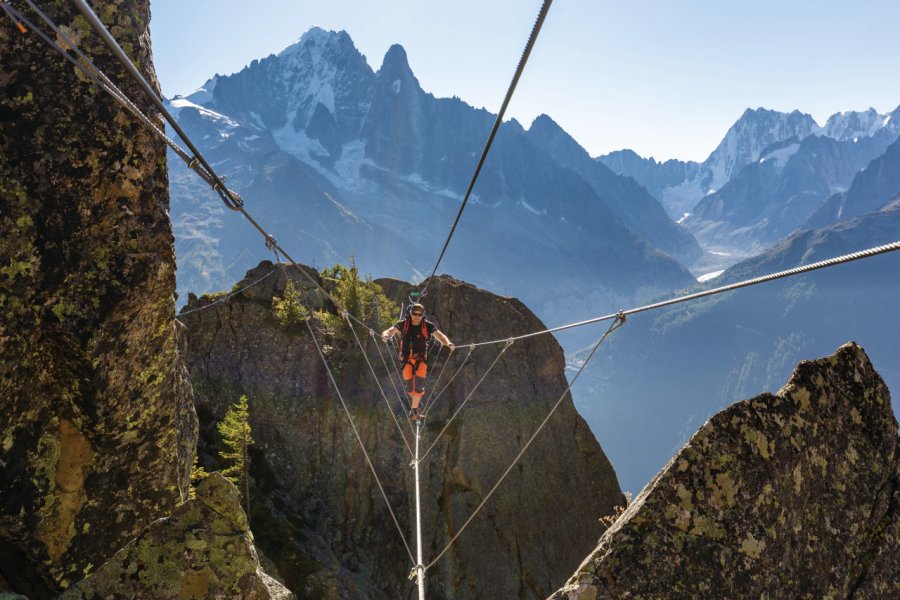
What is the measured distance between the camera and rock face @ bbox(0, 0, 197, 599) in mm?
7160

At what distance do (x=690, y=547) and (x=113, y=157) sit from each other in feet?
29.4

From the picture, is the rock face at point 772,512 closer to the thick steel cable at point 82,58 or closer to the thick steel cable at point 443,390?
the thick steel cable at point 82,58

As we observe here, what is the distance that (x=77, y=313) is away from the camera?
25.6ft

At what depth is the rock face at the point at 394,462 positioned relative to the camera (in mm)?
27828

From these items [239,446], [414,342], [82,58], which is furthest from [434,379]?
[82,58]

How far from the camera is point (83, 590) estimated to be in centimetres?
552

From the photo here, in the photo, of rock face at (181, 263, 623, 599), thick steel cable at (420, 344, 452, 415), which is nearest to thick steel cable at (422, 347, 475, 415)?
thick steel cable at (420, 344, 452, 415)

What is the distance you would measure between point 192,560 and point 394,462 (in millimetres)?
24864

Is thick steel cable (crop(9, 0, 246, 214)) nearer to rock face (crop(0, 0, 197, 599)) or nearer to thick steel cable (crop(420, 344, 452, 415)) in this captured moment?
rock face (crop(0, 0, 197, 599))

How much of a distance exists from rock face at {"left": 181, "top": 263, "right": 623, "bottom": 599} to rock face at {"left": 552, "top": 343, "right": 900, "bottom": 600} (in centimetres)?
2294

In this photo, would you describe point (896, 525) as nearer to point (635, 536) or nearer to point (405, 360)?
point (635, 536)

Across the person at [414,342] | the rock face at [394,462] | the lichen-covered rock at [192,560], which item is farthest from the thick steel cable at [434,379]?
the lichen-covered rock at [192,560]

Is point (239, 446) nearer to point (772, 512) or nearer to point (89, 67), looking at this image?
point (89, 67)

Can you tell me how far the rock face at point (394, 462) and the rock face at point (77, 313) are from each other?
1818 cm
